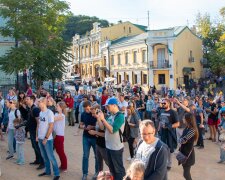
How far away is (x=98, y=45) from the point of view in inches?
1960

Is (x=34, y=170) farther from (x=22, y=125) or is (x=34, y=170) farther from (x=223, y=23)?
(x=223, y=23)

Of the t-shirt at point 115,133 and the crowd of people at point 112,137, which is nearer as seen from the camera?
the crowd of people at point 112,137

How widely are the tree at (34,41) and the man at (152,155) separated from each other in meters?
18.1

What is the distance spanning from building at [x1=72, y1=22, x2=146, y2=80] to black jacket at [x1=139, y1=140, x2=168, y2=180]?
43.1 meters

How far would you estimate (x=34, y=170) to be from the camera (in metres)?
8.02

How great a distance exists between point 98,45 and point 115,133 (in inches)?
1758

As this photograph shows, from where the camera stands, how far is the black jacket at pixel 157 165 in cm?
409

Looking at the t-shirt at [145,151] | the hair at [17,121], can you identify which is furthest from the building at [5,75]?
the t-shirt at [145,151]

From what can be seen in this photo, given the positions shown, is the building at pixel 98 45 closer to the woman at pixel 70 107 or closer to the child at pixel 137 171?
the woman at pixel 70 107

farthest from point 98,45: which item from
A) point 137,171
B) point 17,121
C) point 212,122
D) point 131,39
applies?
point 137,171

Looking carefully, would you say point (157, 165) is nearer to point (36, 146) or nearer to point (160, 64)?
point (36, 146)

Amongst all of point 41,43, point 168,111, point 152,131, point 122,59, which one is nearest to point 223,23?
point 122,59

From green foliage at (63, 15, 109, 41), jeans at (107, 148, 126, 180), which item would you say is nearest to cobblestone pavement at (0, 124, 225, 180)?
jeans at (107, 148, 126, 180)

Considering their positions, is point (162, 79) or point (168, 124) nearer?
point (168, 124)
